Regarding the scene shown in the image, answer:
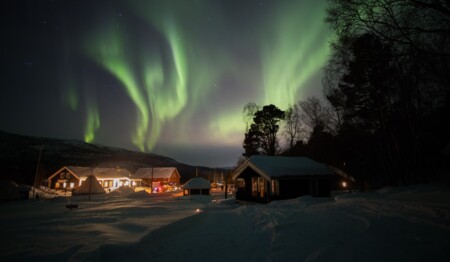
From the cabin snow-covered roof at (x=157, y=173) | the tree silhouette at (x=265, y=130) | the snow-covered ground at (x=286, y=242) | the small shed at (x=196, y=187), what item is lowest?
the small shed at (x=196, y=187)

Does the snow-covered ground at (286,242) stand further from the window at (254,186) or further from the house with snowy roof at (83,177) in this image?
the house with snowy roof at (83,177)

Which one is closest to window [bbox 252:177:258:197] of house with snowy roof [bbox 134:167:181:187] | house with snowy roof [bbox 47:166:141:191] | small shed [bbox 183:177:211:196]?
small shed [bbox 183:177:211:196]

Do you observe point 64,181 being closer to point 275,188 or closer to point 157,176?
point 157,176

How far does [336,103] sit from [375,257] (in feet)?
→ 69.9

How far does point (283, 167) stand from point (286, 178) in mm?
1344

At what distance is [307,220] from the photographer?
30.3 feet

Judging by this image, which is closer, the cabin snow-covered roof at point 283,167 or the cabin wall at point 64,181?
the cabin snow-covered roof at point 283,167

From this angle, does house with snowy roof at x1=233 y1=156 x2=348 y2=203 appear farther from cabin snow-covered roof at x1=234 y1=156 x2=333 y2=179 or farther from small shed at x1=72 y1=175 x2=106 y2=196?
small shed at x1=72 y1=175 x2=106 y2=196

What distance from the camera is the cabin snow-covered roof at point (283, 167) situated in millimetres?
22509

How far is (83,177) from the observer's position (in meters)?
62.8

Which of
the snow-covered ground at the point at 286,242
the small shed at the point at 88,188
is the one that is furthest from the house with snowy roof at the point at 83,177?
the snow-covered ground at the point at 286,242

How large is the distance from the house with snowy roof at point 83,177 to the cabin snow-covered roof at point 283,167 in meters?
53.4

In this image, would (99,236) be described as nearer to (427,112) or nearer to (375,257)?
(375,257)

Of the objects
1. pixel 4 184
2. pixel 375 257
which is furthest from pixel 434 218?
pixel 4 184
